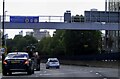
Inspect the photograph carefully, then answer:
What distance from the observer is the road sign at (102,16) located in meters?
62.0

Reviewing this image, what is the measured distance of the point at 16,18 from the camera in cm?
6253

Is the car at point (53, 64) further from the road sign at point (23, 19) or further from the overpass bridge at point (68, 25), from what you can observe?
the road sign at point (23, 19)

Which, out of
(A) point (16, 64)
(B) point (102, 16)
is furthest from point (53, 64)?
(A) point (16, 64)

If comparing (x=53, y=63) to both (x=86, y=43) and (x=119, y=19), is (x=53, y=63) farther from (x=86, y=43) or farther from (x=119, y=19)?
(x=86, y=43)

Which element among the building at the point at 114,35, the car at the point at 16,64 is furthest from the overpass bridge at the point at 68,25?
the building at the point at 114,35

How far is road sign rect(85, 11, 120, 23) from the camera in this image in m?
62.0

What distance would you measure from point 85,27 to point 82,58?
23650mm

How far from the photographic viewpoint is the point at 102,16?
62625 mm

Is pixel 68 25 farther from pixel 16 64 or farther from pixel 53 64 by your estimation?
pixel 16 64

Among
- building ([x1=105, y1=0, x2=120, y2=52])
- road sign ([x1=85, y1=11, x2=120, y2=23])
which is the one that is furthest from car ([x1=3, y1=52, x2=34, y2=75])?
building ([x1=105, y1=0, x2=120, y2=52])

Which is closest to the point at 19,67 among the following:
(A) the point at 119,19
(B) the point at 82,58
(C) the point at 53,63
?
(C) the point at 53,63

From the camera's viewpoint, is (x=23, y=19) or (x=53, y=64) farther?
(x=23, y=19)

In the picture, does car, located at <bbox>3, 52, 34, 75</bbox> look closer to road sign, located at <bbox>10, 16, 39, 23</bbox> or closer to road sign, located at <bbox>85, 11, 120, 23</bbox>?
road sign, located at <bbox>10, 16, 39, 23</bbox>

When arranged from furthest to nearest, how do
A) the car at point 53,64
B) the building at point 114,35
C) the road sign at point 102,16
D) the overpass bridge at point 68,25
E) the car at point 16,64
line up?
the building at point 114,35 → the road sign at point 102,16 → the overpass bridge at point 68,25 → the car at point 53,64 → the car at point 16,64
